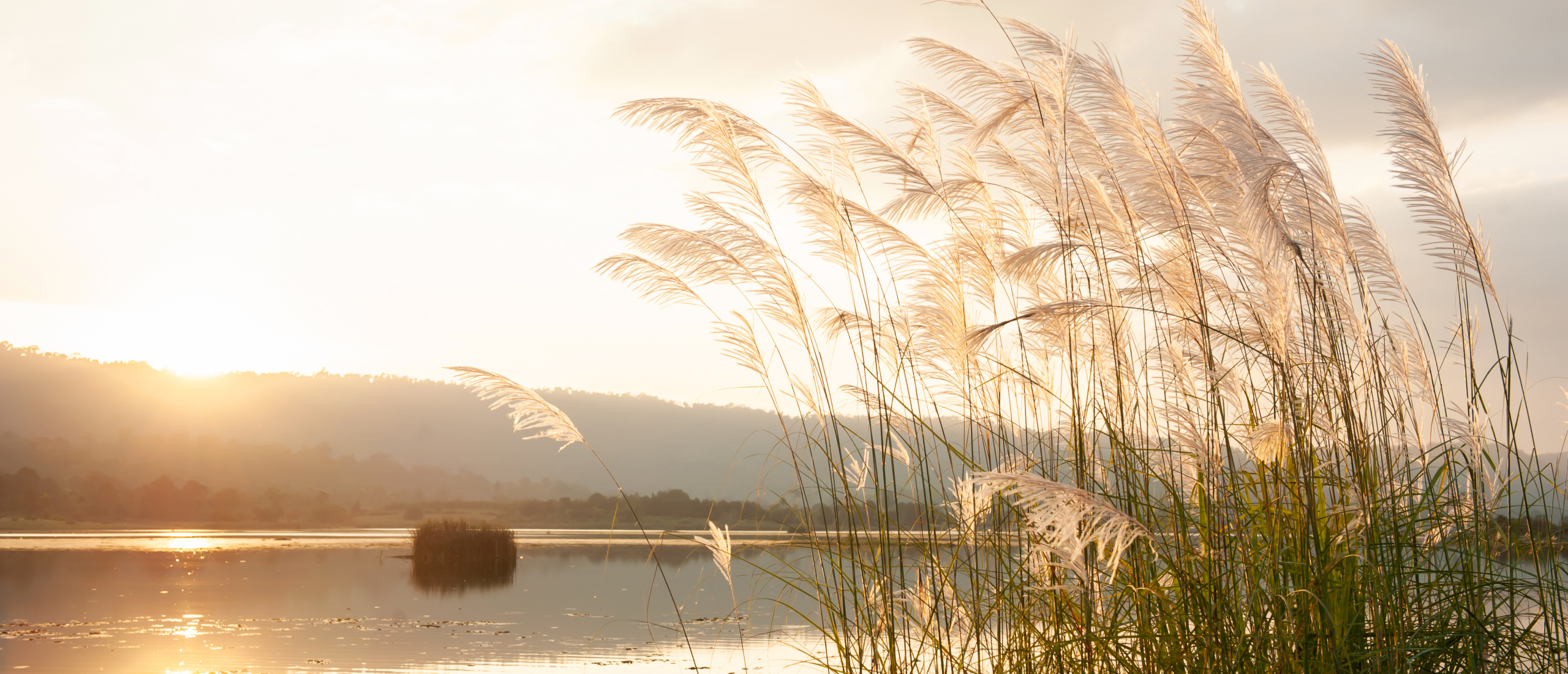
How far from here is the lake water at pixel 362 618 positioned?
786 cm

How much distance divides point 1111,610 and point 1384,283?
56.4 inches

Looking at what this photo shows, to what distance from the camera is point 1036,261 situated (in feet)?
7.29

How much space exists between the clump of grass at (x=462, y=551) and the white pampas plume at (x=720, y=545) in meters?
16.4

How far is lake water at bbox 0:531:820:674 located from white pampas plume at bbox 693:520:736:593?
187 millimetres

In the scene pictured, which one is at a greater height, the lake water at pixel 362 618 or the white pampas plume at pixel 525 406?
the white pampas plume at pixel 525 406

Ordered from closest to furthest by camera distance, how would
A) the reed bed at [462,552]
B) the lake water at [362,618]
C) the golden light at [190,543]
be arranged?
the lake water at [362,618]
the reed bed at [462,552]
the golden light at [190,543]

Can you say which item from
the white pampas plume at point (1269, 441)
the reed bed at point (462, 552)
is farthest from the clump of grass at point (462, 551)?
the white pampas plume at point (1269, 441)

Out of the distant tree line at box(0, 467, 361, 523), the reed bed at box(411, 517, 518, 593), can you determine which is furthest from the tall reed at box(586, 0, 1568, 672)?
the distant tree line at box(0, 467, 361, 523)

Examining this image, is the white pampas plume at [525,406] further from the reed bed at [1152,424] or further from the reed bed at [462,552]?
the reed bed at [462,552]

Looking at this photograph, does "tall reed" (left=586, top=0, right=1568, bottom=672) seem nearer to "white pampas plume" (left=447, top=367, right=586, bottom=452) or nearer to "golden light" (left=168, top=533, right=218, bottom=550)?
"white pampas plume" (left=447, top=367, right=586, bottom=452)

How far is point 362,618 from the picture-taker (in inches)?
450

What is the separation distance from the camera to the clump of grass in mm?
18188

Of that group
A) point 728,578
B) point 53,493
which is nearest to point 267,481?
point 53,493

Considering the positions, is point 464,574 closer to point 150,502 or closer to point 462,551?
point 462,551
